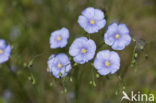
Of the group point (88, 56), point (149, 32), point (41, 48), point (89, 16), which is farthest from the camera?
point (149, 32)

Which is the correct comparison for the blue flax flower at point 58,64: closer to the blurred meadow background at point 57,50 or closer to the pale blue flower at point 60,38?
the pale blue flower at point 60,38

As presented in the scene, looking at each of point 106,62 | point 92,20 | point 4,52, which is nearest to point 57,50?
point 4,52

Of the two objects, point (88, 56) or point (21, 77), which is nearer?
point (88, 56)

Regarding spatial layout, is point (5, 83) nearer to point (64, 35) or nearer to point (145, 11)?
point (64, 35)

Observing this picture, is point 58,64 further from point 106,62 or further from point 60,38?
point 106,62

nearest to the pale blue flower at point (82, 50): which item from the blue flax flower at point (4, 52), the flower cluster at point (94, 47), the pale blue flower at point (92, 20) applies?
the flower cluster at point (94, 47)

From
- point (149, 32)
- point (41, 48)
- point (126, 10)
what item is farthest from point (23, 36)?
point (149, 32)
